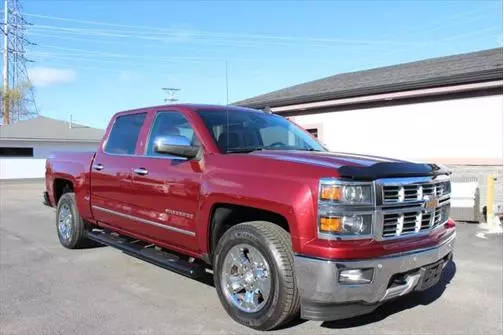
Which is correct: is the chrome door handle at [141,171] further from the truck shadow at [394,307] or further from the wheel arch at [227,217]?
the truck shadow at [394,307]

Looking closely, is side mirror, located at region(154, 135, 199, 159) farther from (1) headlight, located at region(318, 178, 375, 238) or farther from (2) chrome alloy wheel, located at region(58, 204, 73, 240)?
(2) chrome alloy wheel, located at region(58, 204, 73, 240)

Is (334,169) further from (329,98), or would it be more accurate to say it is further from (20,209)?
(20,209)

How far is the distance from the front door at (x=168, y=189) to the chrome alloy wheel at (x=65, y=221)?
2.26 metres

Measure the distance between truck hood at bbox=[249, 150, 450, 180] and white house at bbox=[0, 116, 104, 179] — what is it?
104ft

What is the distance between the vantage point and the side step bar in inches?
187

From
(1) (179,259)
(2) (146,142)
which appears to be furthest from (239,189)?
(2) (146,142)

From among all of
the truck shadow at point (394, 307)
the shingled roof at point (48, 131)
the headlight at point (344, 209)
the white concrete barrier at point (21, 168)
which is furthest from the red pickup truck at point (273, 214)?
the shingled roof at point (48, 131)

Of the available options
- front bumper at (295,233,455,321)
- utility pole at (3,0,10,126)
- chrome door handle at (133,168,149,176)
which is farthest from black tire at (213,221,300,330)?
utility pole at (3,0,10,126)

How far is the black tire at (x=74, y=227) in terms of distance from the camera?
7.07 m

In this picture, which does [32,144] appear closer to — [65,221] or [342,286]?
[65,221]

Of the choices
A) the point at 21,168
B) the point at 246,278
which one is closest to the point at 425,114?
the point at 246,278

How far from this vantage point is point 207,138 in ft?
15.9

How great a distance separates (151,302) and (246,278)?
1219 mm

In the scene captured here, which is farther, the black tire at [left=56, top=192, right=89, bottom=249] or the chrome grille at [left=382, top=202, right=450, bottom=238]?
the black tire at [left=56, top=192, right=89, bottom=249]
